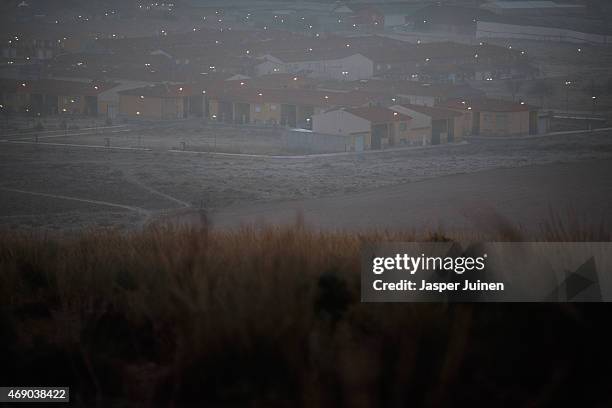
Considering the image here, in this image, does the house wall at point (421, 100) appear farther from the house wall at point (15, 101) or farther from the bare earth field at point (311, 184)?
the house wall at point (15, 101)

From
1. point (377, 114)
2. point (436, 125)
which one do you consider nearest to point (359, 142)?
point (377, 114)

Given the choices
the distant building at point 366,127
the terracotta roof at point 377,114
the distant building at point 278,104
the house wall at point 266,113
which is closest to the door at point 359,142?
the distant building at point 366,127

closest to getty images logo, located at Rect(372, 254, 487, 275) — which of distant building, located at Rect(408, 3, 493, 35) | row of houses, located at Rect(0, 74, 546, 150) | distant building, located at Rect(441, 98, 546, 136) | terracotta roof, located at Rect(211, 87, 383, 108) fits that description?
row of houses, located at Rect(0, 74, 546, 150)

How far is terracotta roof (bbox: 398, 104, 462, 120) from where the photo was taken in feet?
44.9

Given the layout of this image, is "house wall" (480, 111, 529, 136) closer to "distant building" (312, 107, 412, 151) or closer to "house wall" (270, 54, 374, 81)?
"distant building" (312, 107, 412, 151)

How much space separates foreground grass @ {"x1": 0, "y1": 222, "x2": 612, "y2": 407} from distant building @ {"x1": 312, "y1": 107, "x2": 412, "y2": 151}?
10.6 metres

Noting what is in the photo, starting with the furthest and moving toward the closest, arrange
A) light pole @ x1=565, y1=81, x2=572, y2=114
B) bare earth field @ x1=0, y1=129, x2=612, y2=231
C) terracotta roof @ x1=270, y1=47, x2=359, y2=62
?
terracotta roof @ x1=270, y1=47, x2=359, y2=62 → light pole @ x1=565, y1=81, x2=572, y2=114 → bare earth field @ x1=0, y1=129, x2=612, y2=231

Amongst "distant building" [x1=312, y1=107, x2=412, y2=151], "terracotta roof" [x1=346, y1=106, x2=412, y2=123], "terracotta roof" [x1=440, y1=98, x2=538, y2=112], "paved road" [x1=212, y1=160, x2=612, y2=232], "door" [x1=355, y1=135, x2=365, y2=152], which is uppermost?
"terracotta roof" [x1=440, y1=98, x2=538, y2=112]

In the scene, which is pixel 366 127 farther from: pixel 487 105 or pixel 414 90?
pixel 414 90

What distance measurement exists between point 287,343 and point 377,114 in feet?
39.0

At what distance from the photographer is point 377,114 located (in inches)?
524

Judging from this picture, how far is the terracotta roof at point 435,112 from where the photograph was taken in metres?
13.7

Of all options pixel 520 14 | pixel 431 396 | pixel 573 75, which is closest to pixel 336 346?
pixel 431 396

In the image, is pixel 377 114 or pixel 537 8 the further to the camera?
pixel 537 8
